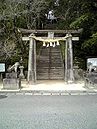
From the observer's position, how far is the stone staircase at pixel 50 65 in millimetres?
20044

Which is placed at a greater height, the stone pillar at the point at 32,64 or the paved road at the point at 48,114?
the stone pillar at the point at 32,64

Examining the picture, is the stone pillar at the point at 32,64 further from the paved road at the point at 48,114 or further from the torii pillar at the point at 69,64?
the paved road at the point at 48,114

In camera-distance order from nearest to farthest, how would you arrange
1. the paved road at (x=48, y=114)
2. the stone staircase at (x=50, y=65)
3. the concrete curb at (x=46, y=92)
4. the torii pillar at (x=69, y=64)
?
the paved road at (x=48, y=114)
the concrete curb at (x=46, y=92)
the torii pillar at (x=69, y=64)
the stone staircase at (x=50, y=65)

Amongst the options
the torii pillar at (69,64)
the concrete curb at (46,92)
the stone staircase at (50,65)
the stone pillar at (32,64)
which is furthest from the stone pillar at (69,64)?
the concrete curb at (46,92)

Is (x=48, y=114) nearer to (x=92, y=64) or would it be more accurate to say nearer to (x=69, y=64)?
(x=92, y=64)

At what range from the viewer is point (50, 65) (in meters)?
21.4

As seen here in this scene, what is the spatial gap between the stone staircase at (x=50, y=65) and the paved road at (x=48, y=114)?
→ 9.25 meters

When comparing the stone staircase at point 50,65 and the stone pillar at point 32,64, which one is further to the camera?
the stone staircase at point 50,65

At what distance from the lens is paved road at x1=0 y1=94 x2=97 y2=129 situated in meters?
6.68

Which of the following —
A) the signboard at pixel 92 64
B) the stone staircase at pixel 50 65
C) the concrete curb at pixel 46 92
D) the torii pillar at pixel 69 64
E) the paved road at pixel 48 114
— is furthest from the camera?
the stone staircase at pixel 50 65

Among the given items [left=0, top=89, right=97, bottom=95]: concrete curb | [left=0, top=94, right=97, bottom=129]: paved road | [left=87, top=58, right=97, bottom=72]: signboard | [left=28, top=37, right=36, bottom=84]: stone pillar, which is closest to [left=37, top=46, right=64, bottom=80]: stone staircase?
[left=28, top=37, right=36, bottom=84]: stone pillar

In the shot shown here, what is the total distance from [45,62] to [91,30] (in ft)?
14.7

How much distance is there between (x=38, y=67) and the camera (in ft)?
69.0

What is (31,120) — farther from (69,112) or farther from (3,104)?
(3,104)
